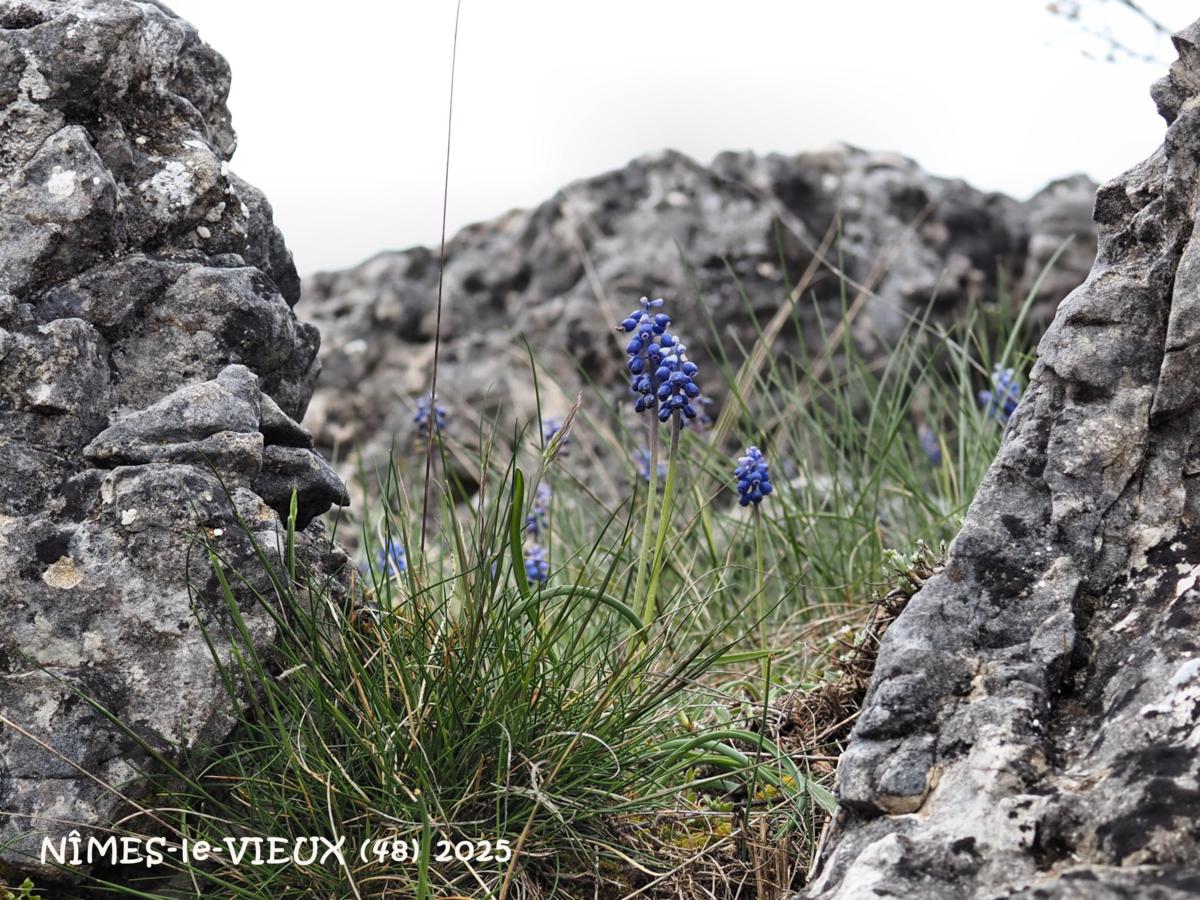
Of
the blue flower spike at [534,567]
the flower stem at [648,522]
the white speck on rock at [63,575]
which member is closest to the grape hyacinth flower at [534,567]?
the blue flower spike at [534,567]

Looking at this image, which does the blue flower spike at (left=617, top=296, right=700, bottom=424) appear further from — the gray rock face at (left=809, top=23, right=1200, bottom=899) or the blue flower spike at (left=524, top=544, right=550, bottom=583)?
the blue flower spike at (left=524, top=544, right=550, bottom=583)

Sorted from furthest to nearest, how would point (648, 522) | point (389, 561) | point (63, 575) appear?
point (389, 561) → point (648, 522) → point (63, 575)

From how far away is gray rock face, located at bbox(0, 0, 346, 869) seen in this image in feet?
6.89

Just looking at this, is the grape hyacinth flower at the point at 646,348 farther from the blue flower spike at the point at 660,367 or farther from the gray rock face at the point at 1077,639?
the gray rock face at the point at 1077,639

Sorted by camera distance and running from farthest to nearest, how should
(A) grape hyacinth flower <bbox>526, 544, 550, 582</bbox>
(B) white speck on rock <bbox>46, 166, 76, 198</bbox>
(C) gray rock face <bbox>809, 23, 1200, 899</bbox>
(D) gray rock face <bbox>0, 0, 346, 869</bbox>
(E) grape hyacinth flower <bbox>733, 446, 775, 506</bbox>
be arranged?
(A) grape hyacinth flower <bbox>526, 544, 550, 582</bbox> → (E) grape hyacinth flower <bbox>733, 446, 775, 506</bbox> → (B) white speck on rock <bbox>46, 166, 76, 198</bbox> → (D) gray rock face <bbox>0, 0, 346, 869</bbox> → (C) gray rock face <bbox>809, 23, 1200, 899</bbox>

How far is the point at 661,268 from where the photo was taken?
600 cm

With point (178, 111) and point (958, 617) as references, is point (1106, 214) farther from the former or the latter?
point (178, 111)

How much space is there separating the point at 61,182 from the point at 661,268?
13.0 ft

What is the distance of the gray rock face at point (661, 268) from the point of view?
597 cm

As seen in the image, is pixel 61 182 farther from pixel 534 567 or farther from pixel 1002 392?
pixel 1002 392

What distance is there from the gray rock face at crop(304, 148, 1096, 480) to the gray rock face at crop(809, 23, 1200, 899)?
151 inches

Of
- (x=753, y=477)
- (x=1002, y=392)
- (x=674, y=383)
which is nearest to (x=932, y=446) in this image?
(x=1002, y=392)

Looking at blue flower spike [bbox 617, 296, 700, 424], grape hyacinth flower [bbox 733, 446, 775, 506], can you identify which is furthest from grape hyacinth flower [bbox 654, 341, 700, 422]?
grape hyacinth flower [bbox 733, 446, 775, 506]

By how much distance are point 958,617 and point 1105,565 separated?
235 mm
